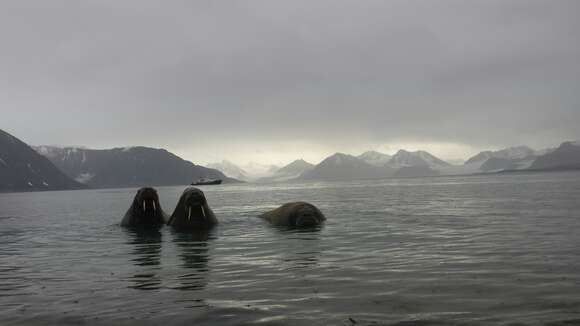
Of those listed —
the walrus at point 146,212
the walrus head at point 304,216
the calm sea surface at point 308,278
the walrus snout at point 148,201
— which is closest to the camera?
the calm sea surface at point 308,278

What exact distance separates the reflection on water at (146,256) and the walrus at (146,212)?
73cm

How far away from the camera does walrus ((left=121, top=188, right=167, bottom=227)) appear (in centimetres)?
2608

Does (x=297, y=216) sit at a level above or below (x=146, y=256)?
above

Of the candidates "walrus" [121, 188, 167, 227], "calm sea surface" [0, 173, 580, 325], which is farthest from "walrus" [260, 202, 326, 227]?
"walrus" [121, 188, 167, 227]

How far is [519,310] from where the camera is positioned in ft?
27.0

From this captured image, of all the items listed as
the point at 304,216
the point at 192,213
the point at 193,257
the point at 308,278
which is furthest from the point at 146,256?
the point at 304,216

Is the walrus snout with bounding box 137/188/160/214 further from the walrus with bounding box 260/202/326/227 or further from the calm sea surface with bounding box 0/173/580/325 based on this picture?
the walrus with bounding box 260/202/326/227

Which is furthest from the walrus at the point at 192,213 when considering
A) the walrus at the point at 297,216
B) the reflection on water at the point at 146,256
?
the walrus at the point at 297,216

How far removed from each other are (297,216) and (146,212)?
8307 mm

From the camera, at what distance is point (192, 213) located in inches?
971

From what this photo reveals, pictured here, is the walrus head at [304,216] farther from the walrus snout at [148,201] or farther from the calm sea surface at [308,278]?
the walrus snout at [148,201]

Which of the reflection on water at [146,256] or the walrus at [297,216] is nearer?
the reflection on water at [146,256]

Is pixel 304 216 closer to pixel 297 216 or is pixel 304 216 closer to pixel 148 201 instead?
pixel 297 216

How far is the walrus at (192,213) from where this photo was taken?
24250 millimetres
